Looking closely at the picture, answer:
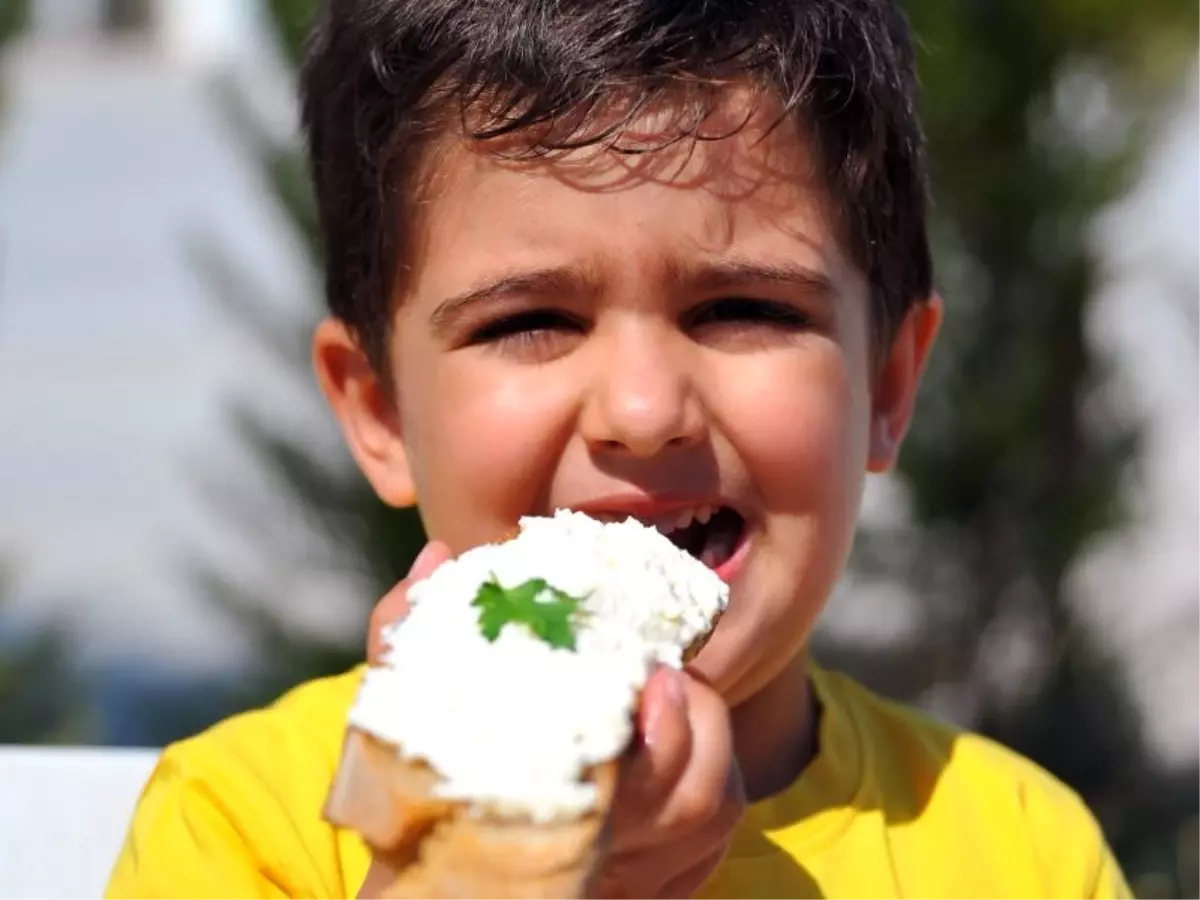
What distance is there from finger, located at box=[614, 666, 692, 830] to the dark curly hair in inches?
20.7

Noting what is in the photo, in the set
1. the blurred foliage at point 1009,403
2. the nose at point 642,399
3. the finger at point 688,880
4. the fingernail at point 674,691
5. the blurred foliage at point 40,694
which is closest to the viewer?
the fingernail at point 674,691

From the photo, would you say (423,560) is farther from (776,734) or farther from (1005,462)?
(1005,462)

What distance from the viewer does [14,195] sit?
26.4 feet

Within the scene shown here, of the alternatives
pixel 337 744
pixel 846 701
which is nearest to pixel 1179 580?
pixel 846 701

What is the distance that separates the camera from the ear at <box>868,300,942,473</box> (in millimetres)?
1747

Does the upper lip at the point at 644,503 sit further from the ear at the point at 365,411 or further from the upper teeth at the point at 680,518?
the ear at the point at 365,411

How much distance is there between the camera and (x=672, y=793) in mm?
1133

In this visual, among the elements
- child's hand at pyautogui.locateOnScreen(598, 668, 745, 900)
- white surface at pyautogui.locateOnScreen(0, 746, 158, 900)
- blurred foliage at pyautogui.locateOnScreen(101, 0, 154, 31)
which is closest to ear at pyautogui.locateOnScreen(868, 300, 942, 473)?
child's hand at pyautogui.locateOnScreen(598, 668, 745, 900)

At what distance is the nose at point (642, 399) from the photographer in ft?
4.47

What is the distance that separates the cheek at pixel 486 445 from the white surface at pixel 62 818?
0.56 metres

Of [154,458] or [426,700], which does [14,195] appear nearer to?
[154,458]

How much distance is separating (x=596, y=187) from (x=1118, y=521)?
7.49ft

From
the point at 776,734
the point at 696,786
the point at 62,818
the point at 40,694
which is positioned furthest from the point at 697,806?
the point at 40,694

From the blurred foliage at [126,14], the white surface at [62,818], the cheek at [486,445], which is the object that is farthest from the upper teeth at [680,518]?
the blurred foliage at [126,14]
